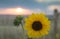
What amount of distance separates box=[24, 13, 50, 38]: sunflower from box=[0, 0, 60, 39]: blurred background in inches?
25.1

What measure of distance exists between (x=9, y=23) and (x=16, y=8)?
0.47ft

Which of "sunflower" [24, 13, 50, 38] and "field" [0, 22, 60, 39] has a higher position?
"sunflower" [24, 13, 50, 38]

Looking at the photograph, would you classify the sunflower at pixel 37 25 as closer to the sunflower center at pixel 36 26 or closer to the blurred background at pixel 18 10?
the sunflower center at pixel 36 26

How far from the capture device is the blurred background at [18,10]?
3.67 feet

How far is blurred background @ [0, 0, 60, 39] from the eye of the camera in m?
1.12

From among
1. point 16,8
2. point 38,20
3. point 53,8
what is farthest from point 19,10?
point 38,20

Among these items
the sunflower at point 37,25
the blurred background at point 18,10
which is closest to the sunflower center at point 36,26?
the sunflower at point 37,25

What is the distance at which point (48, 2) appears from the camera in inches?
45.2

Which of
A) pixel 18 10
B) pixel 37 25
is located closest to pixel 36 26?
pixel 37 25

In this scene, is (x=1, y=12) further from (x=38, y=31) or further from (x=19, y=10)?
(x=38, y=31)

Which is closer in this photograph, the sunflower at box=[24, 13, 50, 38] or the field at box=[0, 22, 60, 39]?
the sunflower at box=[24, 13, 50, 38]

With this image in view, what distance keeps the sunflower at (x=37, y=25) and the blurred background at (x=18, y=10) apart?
637 mm

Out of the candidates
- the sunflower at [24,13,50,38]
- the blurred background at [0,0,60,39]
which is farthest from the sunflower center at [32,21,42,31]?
the blurred background at [0,0,60,39]

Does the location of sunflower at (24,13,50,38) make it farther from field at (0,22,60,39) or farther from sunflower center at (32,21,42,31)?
field at (0,22,60,39)
